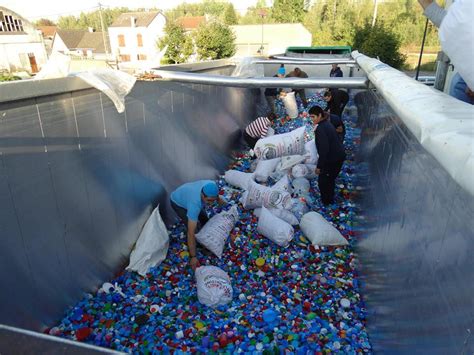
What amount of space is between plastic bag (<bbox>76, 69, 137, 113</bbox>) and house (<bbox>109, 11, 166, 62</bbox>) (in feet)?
125

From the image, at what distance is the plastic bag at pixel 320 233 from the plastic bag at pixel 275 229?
0.23 metres

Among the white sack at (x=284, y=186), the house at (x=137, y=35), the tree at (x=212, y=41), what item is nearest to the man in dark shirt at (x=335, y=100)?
the white sack at (x=284, y=186)

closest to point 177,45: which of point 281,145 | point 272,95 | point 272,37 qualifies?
point 272,37

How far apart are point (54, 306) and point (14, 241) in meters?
0.70

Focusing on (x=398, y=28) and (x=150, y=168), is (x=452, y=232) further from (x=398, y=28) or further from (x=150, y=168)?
(x=398, y=28)

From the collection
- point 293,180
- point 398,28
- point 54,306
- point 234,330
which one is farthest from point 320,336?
point 398,28

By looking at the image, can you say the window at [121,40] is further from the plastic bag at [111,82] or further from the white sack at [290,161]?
the plastic bag at [111,82]

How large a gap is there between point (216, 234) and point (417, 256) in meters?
2.29

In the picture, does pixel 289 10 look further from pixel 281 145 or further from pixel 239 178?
pixel 239 178

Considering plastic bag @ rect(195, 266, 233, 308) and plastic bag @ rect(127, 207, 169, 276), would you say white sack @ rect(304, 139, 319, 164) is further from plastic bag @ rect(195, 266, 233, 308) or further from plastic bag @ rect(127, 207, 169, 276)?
plastic bag @ rect(195, 266, 233, 308)

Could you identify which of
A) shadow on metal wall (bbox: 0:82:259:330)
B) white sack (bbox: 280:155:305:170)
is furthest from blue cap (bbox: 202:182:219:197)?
white sack (bbox: 280:155:305:170)

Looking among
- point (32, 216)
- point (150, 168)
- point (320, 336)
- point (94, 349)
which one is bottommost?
point (320, 336)

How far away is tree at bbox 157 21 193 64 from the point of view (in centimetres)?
2206

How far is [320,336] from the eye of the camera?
271 centimetres
